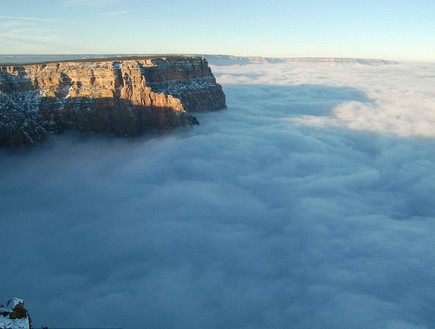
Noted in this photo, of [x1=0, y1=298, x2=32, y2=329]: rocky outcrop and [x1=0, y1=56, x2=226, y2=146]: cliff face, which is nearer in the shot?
[x1=0, y1=298, x2=32, y2=329]: rocky outcrop

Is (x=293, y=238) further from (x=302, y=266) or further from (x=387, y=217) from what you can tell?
(x=387, y=217)

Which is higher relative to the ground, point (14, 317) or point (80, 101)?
point (80, 101)

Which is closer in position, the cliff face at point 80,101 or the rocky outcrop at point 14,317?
the rocky outcrop at point 14,317

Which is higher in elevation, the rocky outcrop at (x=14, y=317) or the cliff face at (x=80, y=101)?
the cliff face at (x=80, y=101)

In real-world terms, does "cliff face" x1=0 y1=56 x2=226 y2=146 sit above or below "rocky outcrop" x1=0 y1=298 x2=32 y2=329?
above

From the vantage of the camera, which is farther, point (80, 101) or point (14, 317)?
point (80, 101)

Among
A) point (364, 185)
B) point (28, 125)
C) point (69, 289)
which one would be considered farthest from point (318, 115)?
point (69, 289)
